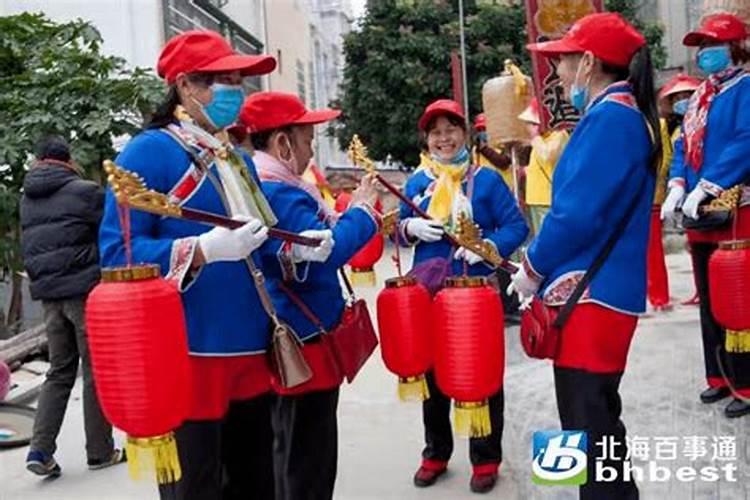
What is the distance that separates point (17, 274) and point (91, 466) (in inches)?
130

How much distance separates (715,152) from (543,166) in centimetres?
167

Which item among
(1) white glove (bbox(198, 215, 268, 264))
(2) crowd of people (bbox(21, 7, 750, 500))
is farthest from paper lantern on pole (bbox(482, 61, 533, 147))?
(1) white glove (bbox(198, 215, 268, 264))

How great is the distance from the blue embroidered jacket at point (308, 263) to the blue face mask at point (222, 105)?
302 millimetres

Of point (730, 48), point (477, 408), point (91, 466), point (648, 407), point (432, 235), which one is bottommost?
point (91, 466)

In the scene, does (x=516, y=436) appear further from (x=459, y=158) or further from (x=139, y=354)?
(x=139, y=354)

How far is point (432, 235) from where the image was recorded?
3568 millimetres

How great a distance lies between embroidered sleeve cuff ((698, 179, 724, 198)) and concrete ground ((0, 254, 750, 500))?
2.96 feet

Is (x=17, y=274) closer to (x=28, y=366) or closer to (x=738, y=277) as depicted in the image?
(x=28, y=366)

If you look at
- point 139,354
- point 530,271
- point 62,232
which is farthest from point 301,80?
point 139,354

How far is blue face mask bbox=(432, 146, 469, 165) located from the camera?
12.3ft

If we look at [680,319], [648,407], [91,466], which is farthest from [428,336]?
[680,319]

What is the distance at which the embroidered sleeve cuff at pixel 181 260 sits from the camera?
212cm

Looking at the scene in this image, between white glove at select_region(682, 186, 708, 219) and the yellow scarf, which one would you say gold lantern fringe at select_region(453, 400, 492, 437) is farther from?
white glove at select_region(682, 186, 708, 219)

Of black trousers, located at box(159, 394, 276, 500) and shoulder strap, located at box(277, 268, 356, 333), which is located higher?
shoulder strap, located at box(277, 268, 356, 333)
